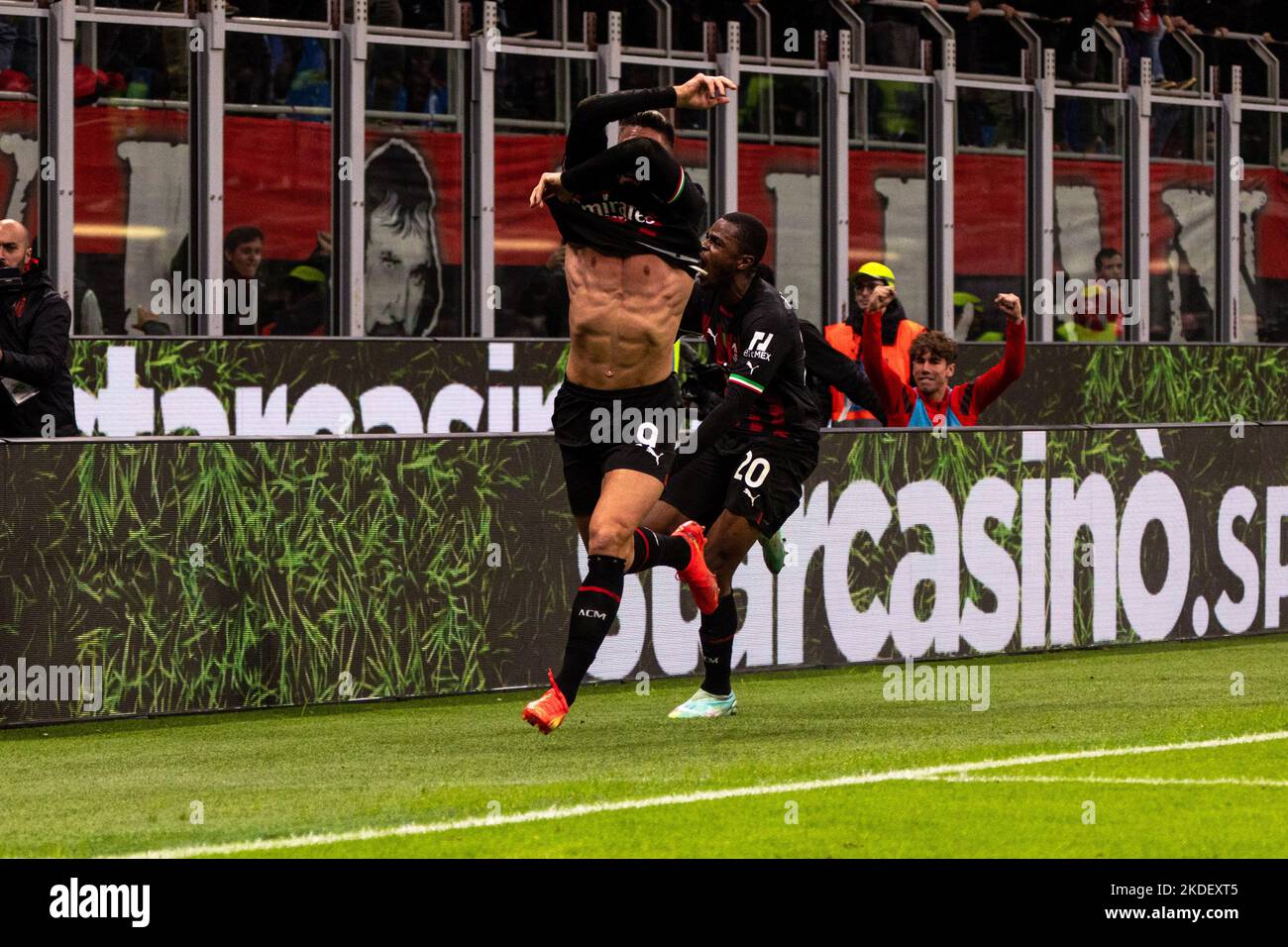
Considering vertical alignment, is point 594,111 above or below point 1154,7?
below

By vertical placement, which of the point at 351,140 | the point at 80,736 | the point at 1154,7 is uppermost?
the point at 1154,7

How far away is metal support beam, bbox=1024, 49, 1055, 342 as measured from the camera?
2138 centimetres

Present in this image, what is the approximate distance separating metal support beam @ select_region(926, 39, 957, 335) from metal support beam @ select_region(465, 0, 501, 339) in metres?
4.32

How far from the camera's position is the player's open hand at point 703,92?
8.27 meters

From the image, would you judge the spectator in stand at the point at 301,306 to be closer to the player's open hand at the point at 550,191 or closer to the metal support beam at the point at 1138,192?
the metal support beam at the point at 1138,192

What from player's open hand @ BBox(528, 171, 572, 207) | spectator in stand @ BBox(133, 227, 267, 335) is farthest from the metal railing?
player's open hand @ BBox(528, 171, 572, 207)

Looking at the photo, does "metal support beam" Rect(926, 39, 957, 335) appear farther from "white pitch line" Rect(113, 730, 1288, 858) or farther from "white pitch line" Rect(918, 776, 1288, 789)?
"white pitch line" Rect(918, 776, 1288, 789)

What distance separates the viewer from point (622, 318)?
8.77 m

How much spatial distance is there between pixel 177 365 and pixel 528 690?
5742 millimetres

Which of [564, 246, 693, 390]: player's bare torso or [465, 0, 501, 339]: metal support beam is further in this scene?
[465, 0, 501, 339]: metal support beam

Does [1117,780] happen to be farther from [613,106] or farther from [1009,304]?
[1009,304]

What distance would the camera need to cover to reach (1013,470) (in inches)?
499
